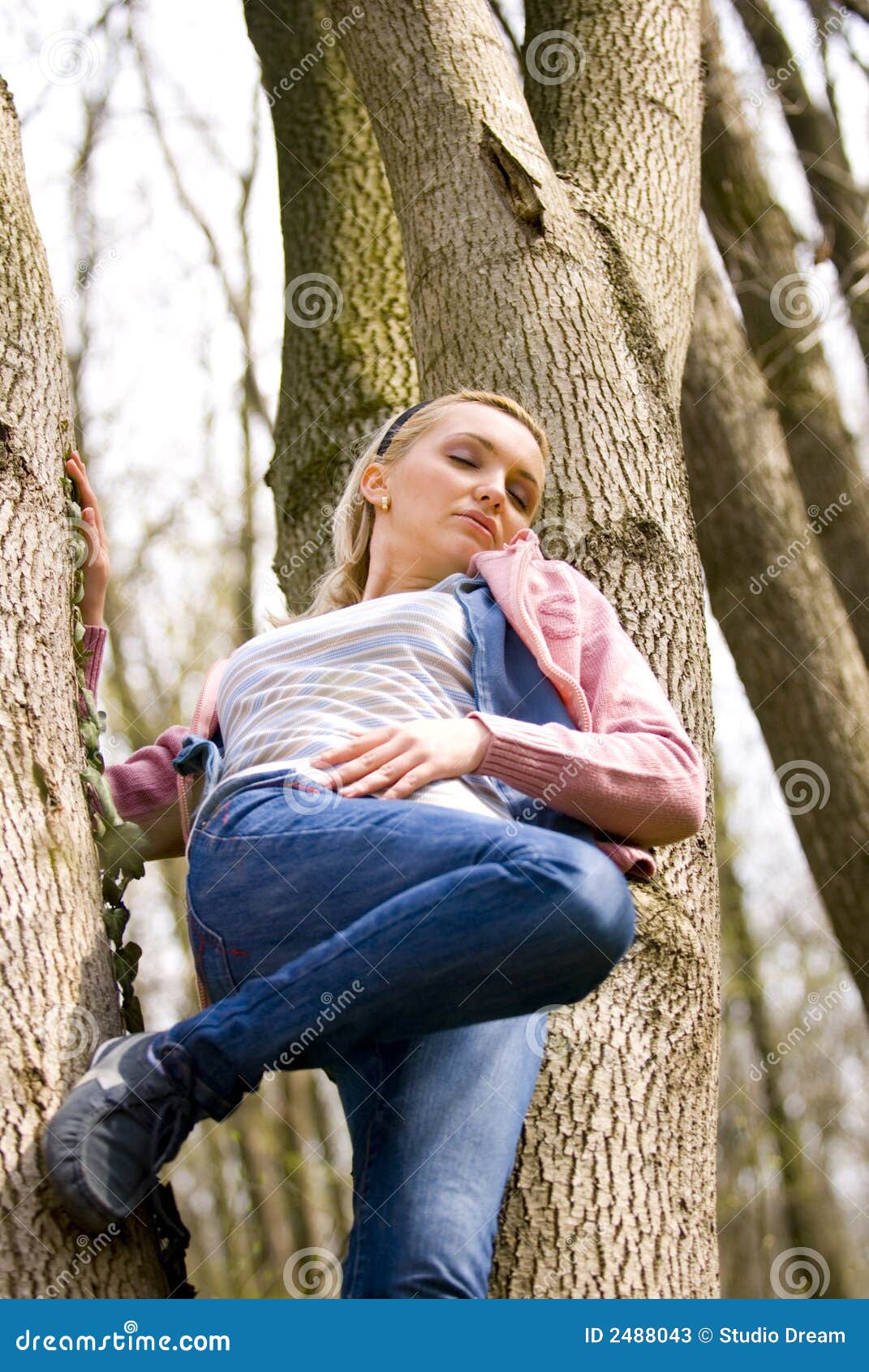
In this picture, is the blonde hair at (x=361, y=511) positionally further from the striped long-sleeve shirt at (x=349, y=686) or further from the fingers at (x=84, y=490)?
the fingers at (x=84, y=490)

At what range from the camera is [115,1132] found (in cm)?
183

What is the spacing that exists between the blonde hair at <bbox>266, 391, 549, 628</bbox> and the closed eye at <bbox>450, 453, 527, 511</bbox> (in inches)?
4.5

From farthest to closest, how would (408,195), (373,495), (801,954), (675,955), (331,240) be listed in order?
(801,954) < (331,240) < (408,195) < (373,495) < (675,955)

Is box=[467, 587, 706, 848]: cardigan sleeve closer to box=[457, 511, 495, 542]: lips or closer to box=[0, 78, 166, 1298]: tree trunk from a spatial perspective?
box=[457, 511, 495, 542]: lips

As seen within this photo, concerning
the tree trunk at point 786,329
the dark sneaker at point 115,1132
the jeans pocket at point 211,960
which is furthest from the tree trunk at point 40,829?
the tree trunk at point 786,329

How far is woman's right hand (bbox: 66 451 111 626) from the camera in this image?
254 cm

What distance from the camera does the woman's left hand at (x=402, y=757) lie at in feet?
6.86

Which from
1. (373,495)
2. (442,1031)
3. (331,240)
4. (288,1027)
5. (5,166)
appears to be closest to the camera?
(288,1027)

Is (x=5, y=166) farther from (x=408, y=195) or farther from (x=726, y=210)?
(x=726, y=210)

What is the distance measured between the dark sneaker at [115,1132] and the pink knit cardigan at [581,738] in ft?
2.31

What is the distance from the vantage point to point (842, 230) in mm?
6273

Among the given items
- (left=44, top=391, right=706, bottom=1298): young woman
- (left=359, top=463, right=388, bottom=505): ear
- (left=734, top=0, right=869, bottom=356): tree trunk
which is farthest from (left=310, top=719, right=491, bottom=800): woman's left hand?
(left=734, top=0, right=869, bottom=356): tree trunk

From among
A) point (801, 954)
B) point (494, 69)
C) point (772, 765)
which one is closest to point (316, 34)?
point (494, 69)

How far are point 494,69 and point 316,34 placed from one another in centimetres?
155
